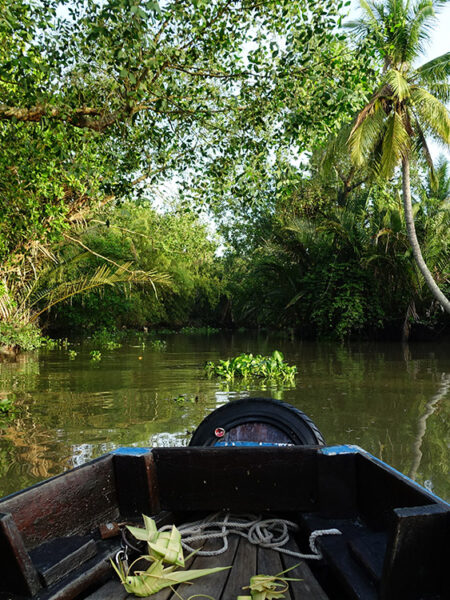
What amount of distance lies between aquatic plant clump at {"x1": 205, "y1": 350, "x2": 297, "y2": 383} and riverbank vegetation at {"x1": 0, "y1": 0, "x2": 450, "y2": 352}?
3874 millimetres

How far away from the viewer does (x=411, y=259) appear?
21453mm

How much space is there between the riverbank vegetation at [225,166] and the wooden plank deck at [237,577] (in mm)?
4202

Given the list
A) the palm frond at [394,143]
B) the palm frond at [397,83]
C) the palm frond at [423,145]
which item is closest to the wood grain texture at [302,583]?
the palm frond at [397,83]

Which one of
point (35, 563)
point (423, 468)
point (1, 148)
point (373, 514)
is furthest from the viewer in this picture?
point (1, 148)

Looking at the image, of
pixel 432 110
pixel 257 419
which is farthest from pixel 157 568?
pixel 432 110

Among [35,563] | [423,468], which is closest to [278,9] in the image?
[423,468]

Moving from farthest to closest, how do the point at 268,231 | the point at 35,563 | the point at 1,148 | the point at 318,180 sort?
the point at 268,231 → the point at 318,180 → the point at 1,148 → the point at 35,563

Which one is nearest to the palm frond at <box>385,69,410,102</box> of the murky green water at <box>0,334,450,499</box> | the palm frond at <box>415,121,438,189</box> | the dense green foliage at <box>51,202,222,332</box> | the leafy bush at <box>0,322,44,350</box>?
the palm frond at <box>415,121,438,189</box>

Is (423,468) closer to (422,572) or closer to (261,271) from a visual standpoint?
(422,572)

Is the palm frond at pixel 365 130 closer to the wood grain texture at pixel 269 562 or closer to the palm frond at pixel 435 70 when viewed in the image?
the palm frond at pixel 435 70

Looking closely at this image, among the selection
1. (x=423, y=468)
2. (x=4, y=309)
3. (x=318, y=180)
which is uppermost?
(x=318, y=180)

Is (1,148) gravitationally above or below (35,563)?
above

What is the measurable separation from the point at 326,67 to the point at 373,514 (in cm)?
608

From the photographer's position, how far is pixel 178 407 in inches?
325
